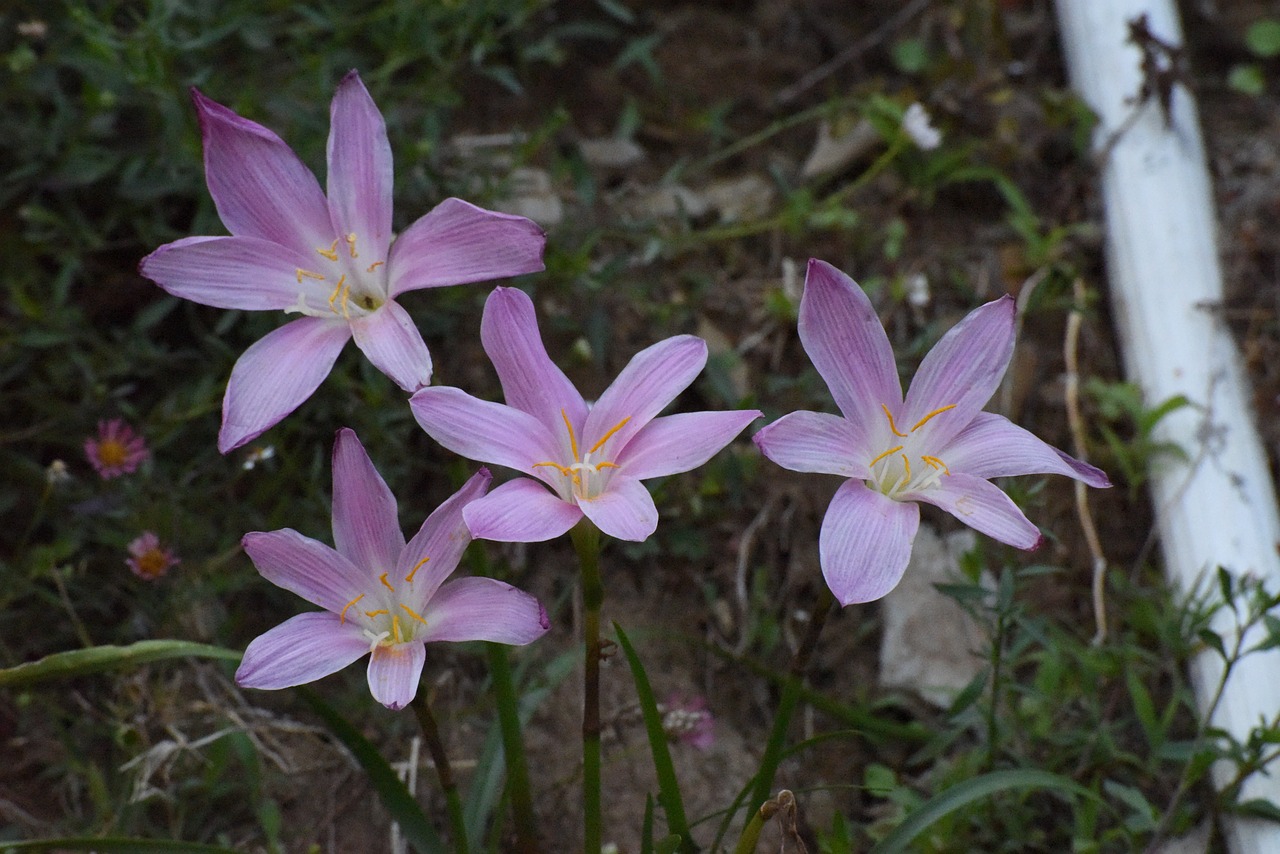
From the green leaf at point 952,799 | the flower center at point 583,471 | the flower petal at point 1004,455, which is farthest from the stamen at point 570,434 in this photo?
the green leaf at point 952,799

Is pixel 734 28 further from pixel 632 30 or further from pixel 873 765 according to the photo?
pixel 873 765

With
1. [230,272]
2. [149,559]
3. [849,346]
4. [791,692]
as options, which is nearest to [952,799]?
[791,692]

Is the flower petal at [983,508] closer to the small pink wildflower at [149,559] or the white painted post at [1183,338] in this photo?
the white painted post at [1183,338]

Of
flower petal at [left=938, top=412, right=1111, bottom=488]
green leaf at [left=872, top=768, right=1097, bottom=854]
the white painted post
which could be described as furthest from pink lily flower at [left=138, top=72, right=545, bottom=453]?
the white painted post

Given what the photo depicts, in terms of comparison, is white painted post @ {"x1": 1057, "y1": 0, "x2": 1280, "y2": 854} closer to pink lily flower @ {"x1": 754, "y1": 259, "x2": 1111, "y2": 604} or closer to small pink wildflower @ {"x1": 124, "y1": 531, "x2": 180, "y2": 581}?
pink lily flower @ {"x1": 754, "y1": 259, "x2": 1111, "y2": 604}

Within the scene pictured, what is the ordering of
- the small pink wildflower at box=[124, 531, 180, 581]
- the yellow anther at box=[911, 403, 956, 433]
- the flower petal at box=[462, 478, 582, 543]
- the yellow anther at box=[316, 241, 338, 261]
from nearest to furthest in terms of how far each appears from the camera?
1. the flower petal at box=[462, 478, 582, 543]
2. the yellow anther at box=[911, 403, 956, 433]
3. the yellow anther at box=[316, 241, 338, 261]
4. the small pink wildflower at box=[124, 531, 180, 581]

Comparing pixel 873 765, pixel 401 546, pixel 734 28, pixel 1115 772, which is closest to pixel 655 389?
pixel 401 546
